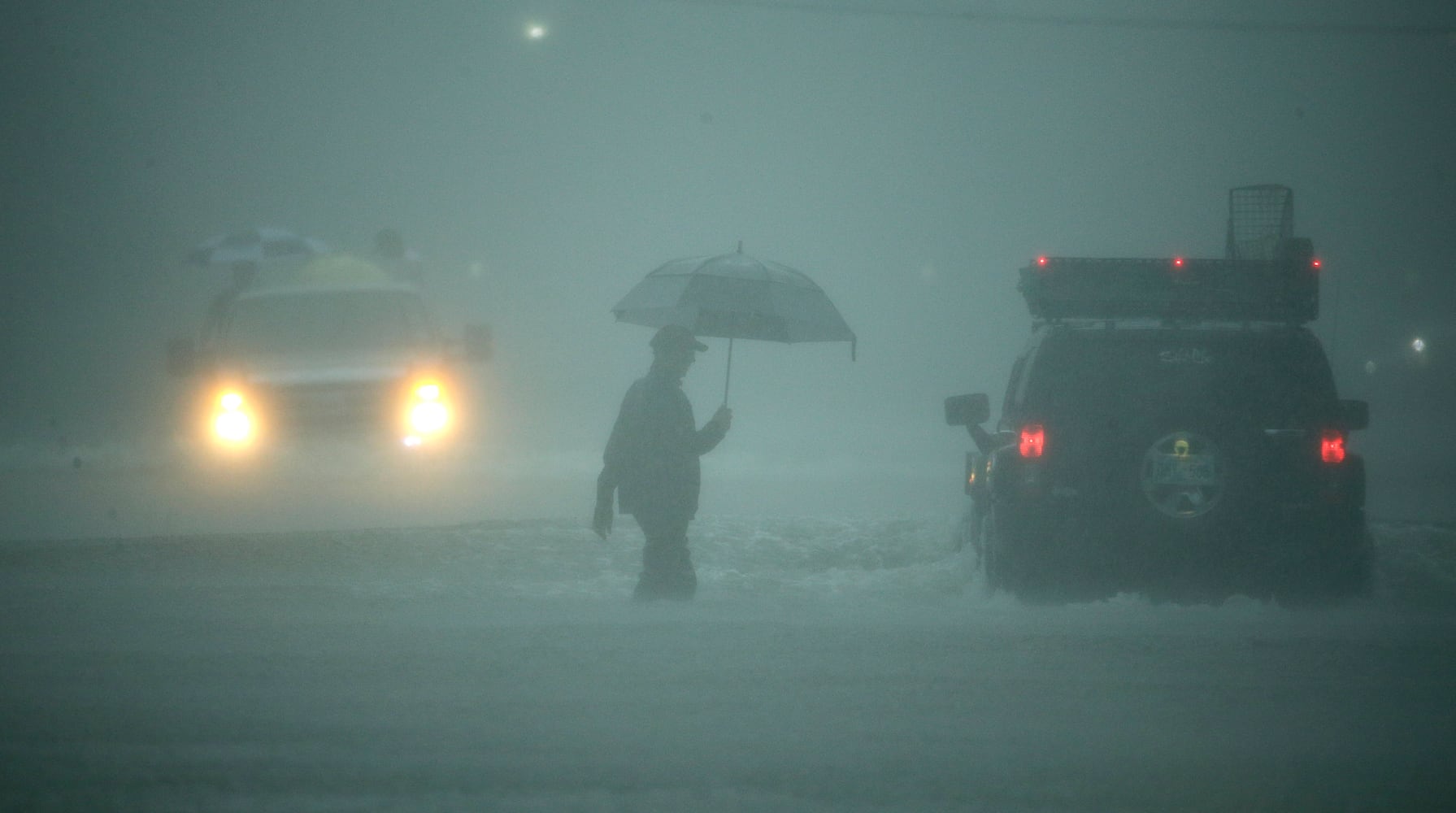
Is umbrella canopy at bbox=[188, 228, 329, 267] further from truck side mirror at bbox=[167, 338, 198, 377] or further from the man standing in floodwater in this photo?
the man standing in floodwater

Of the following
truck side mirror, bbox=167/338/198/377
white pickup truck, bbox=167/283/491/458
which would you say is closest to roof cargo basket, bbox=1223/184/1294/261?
white pickup truck, bbox=167/283/491/458

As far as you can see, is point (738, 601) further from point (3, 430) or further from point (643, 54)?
point (643, 54)

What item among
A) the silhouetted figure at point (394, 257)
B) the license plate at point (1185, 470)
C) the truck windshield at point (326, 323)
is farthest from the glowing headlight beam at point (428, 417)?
the license plate at point (1185, 470)

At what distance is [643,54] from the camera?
37.7m

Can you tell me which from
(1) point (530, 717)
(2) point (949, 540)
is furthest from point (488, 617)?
(2) point (949, 540)

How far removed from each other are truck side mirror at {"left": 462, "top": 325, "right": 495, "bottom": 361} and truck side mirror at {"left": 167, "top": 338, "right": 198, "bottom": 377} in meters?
1.88

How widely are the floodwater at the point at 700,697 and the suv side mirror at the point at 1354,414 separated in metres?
1.00

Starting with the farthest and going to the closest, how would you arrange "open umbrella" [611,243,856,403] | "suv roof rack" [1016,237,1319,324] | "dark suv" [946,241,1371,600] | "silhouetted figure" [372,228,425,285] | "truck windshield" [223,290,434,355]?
"silhouetted figure" [372,228,425,285] < "truck windshield" [223,290,434,355] < "open umbrella" [611,243,856,403] < "suv roof rack" [1016,237,1319,324] < "dark suv" [946,241,1371,600]

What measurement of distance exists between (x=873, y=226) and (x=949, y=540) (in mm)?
25490

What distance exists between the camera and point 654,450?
790 cm

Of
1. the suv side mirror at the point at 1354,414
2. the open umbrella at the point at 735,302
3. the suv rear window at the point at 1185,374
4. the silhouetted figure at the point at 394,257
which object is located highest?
the silhouetted figure at the point at 394,257

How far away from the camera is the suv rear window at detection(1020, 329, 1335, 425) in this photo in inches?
282

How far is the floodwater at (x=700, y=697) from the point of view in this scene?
14.2 ft

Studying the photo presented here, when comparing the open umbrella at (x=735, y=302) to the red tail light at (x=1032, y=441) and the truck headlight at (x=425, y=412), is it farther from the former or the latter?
the red tail light at (x=1032, y=441)
